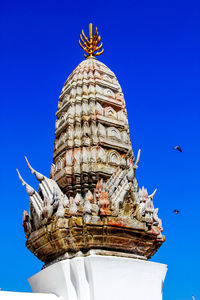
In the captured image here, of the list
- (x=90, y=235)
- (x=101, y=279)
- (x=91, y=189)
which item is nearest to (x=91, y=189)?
(x=91, y=189)

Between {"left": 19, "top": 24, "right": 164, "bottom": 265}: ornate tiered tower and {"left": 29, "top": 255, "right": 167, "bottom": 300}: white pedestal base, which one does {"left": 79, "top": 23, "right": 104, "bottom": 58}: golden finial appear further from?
{"left": 29, "top": 255, "right": 167, "bottom": 300}: white pedestal base

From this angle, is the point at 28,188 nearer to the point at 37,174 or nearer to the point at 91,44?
the point at 37,174

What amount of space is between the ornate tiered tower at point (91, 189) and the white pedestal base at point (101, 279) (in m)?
0.37

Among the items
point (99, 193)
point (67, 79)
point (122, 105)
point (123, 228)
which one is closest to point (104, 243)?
point (123, 228)

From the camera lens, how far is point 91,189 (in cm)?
1270

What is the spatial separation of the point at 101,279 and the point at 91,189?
2.95 metres

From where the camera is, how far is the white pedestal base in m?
11.0

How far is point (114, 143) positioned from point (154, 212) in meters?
2.79

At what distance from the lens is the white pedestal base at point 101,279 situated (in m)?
11.0

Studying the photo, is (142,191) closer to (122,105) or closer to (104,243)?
(104,243)

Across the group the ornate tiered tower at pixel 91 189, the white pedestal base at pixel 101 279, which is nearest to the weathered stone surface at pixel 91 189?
the ornate tiered tower at pixel 91 189

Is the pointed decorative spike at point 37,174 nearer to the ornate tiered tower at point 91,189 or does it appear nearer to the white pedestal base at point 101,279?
the ornate tiered tower at point 91,189

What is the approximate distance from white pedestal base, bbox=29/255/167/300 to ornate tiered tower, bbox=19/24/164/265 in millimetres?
366

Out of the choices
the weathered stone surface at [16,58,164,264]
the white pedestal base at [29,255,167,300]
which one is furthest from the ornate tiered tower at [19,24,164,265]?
the white pedestal base at [29,255,167,300]
